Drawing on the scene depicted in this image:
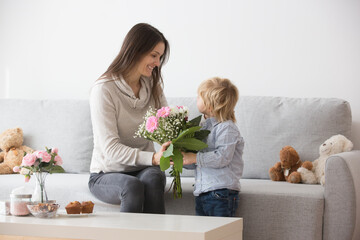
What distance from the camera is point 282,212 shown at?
2.45 meters

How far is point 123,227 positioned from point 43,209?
1.28ft

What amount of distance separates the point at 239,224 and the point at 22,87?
2499 mm

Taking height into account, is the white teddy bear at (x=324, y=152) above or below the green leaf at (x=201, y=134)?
below

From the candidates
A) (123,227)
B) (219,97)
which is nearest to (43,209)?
(123,227)

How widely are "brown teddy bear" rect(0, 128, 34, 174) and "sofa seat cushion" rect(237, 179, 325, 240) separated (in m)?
1.43

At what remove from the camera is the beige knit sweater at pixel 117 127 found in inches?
97.3

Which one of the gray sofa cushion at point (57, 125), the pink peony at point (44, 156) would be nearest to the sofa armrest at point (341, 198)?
the pink peony at point (44, 156)

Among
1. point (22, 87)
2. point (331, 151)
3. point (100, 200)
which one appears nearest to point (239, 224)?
point (100, 200)

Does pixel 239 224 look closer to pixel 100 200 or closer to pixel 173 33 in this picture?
pixel 100 200

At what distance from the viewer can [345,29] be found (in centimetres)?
328

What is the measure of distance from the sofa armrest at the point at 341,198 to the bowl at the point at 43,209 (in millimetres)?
1192

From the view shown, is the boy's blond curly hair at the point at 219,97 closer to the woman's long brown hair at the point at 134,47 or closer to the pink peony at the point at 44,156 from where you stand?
the woman's long brown hair at the point at 134,47

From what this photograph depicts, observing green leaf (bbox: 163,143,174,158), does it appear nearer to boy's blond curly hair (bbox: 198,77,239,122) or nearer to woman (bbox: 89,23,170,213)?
woman (bbox: 89,23,170,213)

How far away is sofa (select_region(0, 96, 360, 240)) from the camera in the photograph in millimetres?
2398
